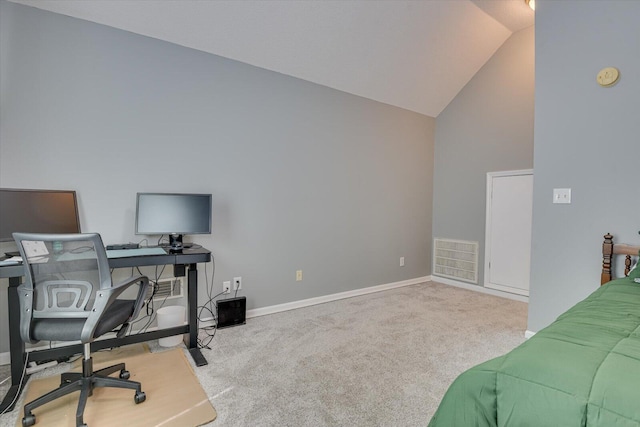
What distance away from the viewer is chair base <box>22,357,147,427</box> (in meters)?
1.66

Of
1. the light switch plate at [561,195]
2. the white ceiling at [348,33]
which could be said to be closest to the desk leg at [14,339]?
the white ceiling at [348,33]

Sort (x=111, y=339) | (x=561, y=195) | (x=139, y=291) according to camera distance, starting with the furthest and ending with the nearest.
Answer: (x=561, y=195)
(x=111, y=339)
(x=139, y=291)

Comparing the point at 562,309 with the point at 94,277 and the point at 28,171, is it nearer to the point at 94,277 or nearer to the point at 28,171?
the point at 94,277

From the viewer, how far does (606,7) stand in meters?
2.39

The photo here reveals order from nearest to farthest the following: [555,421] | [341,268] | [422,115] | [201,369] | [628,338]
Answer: [555,421] < [628,338] < [201,369] < [341,268] < [422,115]

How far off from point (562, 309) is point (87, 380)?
3347mm

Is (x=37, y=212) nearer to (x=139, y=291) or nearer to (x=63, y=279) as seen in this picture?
(x=63, y=279)

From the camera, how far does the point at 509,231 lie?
3984mm

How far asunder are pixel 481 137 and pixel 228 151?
320 cm

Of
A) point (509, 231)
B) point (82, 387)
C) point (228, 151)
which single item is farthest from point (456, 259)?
point (82, 387)

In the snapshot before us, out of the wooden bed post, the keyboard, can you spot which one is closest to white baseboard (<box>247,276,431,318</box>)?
the keyboard

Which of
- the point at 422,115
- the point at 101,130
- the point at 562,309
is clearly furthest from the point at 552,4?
the point at 101,130

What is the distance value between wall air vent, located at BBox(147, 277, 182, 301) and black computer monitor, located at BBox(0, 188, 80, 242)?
753 mm

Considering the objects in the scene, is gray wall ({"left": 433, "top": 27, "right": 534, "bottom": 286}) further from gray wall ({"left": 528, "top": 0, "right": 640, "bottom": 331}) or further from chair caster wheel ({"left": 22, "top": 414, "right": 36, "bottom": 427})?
chair caster wheel ({"left": 22, "top": 414, "right": 36, "bottom": 427})
